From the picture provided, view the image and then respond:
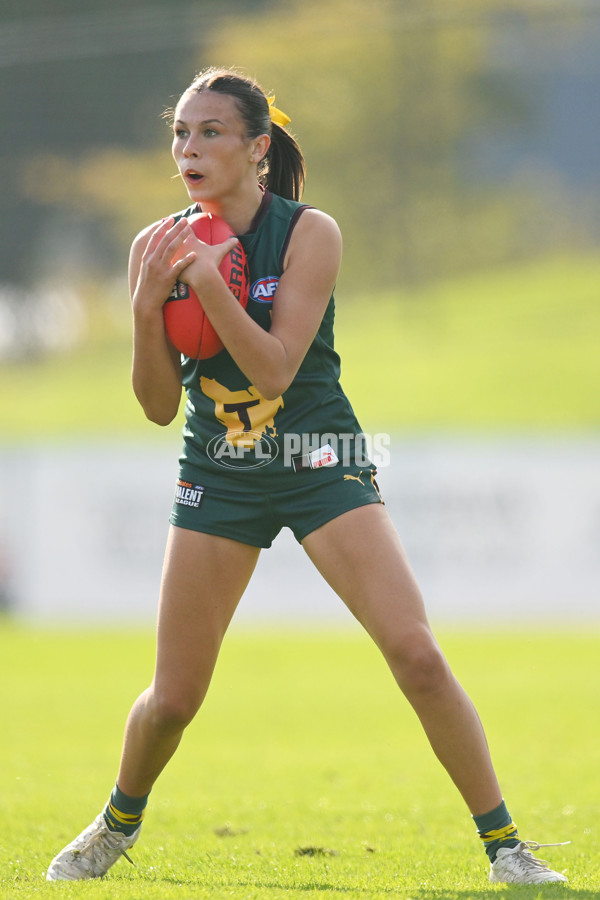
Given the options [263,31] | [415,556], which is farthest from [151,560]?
[263,31]

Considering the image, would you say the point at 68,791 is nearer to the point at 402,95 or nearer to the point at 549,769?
the point at 549,769

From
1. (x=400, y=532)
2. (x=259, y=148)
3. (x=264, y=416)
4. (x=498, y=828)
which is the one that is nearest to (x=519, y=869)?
(x=498, y=828)

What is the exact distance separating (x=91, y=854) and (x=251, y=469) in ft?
4.26

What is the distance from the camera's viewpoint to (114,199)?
2350 cm

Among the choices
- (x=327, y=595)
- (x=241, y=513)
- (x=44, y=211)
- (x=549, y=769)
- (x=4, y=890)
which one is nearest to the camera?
(x=4, y=890)

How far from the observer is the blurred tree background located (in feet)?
71.9

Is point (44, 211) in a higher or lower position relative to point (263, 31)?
lower

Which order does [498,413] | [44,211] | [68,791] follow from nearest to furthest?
[68,791], [44,211], [498,413]

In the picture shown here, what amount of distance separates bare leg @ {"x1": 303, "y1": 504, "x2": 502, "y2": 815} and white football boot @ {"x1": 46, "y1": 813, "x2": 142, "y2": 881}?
3.46 ft

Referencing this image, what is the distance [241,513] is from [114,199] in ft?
68.0

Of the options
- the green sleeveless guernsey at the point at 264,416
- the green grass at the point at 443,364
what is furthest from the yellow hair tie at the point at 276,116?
the green grass at the point at 443,364

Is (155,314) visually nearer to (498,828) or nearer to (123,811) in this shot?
(123,811)

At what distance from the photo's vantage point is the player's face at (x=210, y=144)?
144 inches

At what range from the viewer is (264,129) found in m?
3.79
